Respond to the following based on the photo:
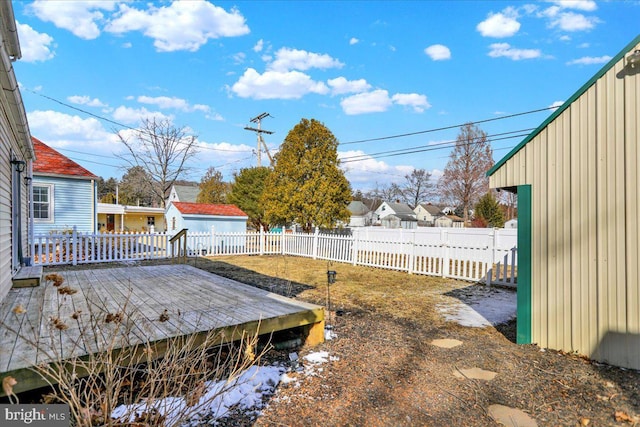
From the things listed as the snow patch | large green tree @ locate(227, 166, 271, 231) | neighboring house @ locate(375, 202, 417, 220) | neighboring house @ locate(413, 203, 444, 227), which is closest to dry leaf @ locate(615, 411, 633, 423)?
the snow patch

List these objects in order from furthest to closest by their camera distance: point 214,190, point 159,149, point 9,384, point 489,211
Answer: point 489,211 < point 214,190 < point 159,149 < point 9,384

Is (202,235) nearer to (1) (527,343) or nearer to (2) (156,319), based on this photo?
(2) (156,319)

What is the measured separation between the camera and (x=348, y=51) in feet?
49.5

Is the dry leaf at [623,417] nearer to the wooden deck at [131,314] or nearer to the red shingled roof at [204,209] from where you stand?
the wooden deck at [131,314]

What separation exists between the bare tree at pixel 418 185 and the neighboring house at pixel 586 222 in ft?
160

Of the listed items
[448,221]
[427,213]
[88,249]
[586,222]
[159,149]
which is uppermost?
[159,149]

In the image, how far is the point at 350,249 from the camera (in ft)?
37.3

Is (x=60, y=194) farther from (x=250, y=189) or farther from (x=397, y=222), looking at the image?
(x=397, y=222)

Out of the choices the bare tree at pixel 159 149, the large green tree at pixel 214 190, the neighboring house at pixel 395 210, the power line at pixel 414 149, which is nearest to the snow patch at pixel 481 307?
the power line at pixel 414 149

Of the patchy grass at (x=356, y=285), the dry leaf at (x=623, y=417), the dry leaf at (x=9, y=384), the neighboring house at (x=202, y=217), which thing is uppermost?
the neighboring house at (x=202, y=217)

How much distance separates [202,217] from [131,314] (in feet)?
50.2

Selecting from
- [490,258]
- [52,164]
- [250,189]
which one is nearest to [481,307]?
[490,258]

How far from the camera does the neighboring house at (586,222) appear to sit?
302cm

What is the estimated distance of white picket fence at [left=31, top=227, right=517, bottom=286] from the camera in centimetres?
798
